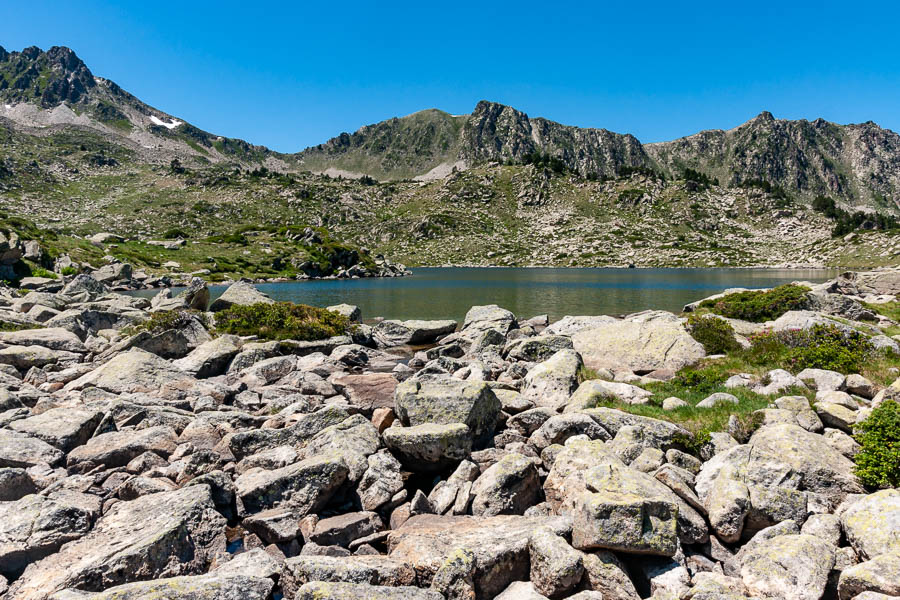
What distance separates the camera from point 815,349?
1695 centimetres

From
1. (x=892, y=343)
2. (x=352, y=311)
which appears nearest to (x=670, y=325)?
(x=892, y=343)

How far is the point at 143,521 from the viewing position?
27.5 ft

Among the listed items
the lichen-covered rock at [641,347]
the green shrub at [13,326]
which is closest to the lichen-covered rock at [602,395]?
the lichen-covered rock at [641,347]

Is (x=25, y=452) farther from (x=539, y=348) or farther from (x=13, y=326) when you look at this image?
(x=13, y=326)

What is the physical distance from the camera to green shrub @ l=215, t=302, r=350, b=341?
3039 centimetres

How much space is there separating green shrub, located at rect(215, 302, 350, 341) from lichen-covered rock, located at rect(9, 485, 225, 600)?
70.6 ft

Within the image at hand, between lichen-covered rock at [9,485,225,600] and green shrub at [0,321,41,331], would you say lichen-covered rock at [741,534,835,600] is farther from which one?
green shrub at [0,321,41,331]

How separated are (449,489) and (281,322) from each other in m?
25.1

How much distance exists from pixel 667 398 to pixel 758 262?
657ft

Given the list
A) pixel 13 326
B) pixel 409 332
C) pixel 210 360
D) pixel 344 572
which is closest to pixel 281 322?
pixel 210 360

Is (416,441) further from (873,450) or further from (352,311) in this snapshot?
(352,311)

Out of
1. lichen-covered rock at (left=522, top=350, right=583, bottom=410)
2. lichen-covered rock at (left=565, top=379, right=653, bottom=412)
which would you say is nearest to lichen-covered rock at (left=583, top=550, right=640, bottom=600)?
lichen-covered rock at (left=565, top=379, right=653, bottom=412)

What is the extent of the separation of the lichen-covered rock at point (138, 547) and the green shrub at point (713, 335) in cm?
2152

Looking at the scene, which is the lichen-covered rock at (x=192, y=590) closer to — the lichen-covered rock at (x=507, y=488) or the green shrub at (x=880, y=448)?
the lichen-covered rock at (x=507, y=488)
